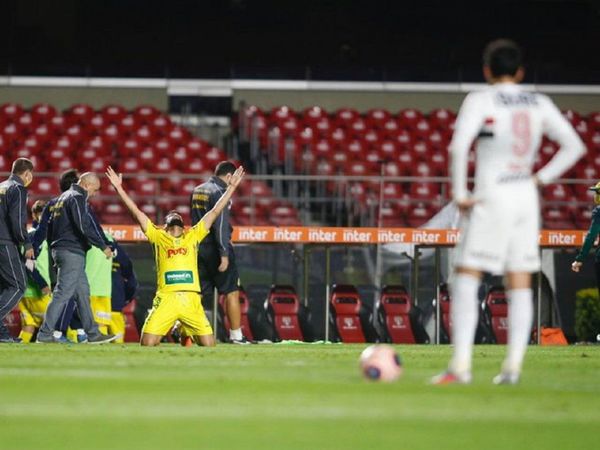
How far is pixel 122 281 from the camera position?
1941 cm

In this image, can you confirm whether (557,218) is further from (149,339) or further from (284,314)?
(149,339)

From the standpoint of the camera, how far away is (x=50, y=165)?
27141 millimetres

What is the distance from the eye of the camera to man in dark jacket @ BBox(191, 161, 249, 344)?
1623 centimetres

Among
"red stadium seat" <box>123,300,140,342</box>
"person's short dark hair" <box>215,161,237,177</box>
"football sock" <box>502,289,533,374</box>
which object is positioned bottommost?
"red stadium seat" <box>123,300,140,342</box>

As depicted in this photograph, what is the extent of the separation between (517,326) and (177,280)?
6885 millimetres

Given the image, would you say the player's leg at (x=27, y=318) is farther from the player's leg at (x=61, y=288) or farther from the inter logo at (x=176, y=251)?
the inter logo at (x=176, y=251)

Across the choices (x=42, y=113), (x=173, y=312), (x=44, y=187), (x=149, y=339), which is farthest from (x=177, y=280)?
(x=42, y=113)

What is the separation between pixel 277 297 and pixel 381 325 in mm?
1693

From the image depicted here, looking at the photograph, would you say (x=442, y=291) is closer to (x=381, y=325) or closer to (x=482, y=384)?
(x=381, y=325)

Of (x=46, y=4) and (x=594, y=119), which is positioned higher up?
(x=46, y=4)

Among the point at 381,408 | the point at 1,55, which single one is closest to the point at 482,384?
the point at 381,408

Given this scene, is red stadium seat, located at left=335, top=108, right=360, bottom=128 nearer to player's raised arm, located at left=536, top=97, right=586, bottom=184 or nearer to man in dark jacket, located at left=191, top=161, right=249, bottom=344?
man in dark jacket, located at left=191, top=161, right=249, bottom=344

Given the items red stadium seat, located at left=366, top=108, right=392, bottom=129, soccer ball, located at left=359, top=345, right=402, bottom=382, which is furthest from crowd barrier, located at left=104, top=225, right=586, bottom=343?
soccer ball, located at left=359, top=345, right=402, bottom=382

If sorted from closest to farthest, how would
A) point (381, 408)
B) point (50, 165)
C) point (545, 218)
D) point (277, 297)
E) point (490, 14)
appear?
point (381, 408) → point (277, 297) → point (545, 218) → point (50, 165) → point (490, 14)
